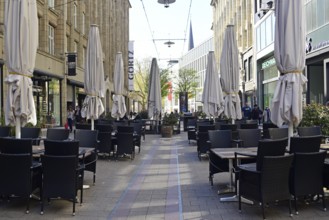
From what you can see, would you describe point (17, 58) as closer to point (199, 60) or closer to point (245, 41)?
point (245, 41)

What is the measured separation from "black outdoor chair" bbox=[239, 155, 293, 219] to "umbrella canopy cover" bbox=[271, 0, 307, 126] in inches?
63.1

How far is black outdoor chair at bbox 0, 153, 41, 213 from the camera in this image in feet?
18.5

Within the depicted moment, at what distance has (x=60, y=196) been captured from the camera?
570cm

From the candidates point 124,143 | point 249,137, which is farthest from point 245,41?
point 249,137

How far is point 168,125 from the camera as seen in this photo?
20.3 metres

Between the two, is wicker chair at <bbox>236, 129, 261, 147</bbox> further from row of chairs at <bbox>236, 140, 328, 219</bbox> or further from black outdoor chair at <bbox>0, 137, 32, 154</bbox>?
black outdoor chair at <bbox>0, 137, 32, 154</bbox>

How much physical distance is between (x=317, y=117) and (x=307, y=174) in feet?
17.9

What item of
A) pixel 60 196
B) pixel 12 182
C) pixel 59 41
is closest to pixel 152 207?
pixel 60 196

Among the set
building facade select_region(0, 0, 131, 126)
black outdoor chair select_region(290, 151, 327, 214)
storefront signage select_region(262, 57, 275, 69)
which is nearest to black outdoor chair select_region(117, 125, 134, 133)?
black outdoor chair select_region(290, 151, 327, 214)

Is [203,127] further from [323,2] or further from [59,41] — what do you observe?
[59,41]

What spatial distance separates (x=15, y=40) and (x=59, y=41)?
21.6 metres

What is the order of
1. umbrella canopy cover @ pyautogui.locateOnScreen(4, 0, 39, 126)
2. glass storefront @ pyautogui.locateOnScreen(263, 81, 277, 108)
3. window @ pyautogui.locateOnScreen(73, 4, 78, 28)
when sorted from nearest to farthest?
umbrella canopy cover @ pyautogui.locateOnScreen(4, 0, 39, 126)
window @ pyautogui.locateOnScreen(73, 4, 78, 28)
glass storefront @ pyautogui.locateOnScreen(263, 81, 277, 108)

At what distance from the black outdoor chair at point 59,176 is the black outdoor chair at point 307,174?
10.3 ft

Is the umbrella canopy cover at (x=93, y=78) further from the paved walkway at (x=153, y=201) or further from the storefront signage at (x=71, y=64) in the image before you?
the storefront signage at (x=71, y=64)
